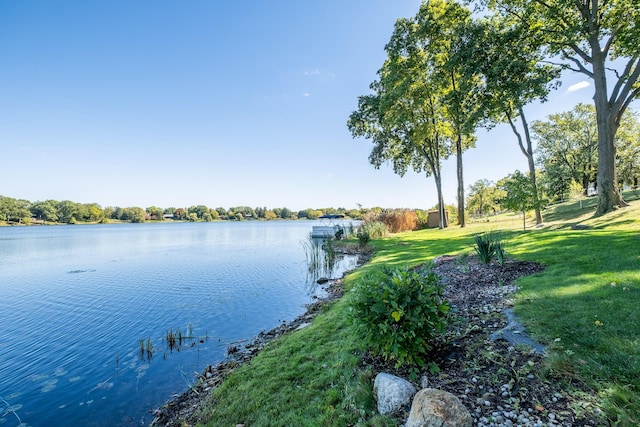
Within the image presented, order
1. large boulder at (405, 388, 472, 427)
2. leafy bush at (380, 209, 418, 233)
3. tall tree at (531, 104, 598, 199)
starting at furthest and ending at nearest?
1. tall tree at (531, 104, 598, 199)
2. leafy bush at (380, 209, 418, 233)
3. large boulder at (405, 388, 472, 427)

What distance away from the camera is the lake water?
4234mm

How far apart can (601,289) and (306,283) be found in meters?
8.23

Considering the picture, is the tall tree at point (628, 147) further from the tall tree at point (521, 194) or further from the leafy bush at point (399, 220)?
the tall tree at point (521, 194)

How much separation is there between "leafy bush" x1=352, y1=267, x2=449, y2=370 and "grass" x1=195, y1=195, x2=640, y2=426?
282mm

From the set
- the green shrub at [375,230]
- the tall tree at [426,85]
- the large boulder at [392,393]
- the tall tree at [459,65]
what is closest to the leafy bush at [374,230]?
the green shrub at [375,230]

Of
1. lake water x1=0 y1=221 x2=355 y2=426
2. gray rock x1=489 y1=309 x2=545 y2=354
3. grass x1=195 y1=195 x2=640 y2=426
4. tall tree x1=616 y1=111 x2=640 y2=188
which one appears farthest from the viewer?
tall tree x1=616 y1=111 x2=640 y2=188

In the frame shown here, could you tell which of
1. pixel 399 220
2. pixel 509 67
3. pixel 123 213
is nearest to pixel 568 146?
pixel 399 220

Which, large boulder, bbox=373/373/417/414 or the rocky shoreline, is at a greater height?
the rocky shoreline

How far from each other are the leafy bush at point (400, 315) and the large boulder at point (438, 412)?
535 millimetres

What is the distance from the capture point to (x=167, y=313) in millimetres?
7785

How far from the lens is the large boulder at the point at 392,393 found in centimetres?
254

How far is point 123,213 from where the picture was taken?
8494 cm

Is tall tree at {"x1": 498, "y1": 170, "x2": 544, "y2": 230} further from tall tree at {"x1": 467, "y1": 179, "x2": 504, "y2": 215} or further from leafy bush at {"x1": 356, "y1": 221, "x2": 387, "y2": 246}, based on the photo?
tall tree at {"x1": 467, "y1": 179, "x2": 504, "y2": 215}

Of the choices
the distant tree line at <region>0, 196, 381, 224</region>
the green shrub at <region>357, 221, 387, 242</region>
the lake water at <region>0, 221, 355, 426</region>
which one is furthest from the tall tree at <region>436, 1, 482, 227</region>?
the distant tree line at <region>0, 196, 381, 224</region>
